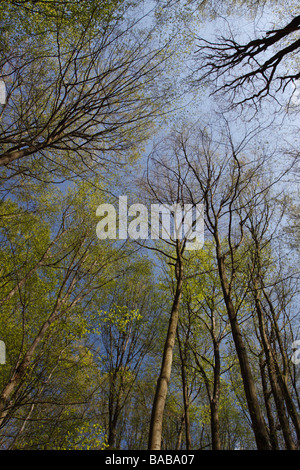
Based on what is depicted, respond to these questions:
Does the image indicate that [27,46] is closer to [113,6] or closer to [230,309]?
[113,6]

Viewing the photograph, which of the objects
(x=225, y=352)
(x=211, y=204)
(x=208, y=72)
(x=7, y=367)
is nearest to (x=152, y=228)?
(x=211, y=204)

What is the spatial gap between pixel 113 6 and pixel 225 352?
39.7 feet

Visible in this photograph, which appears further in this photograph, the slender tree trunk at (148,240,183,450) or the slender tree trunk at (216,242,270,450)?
the slender tree trunk at (216,242,270,450)

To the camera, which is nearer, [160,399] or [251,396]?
[160,399]

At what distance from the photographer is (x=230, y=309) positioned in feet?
14.2

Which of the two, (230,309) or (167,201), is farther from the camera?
(167,201)

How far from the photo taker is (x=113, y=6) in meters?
3.84

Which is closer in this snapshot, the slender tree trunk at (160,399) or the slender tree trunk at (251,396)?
the slender tree trunk at (160,399)
